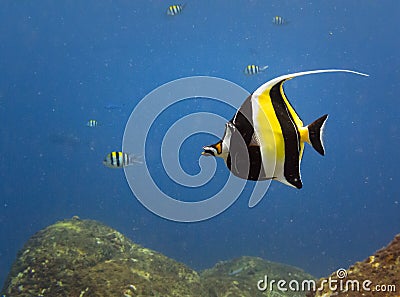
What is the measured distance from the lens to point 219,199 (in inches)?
113

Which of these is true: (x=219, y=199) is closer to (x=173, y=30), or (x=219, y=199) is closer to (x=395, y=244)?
(x=395, y=244)

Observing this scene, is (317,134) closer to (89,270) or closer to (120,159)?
(89,270)

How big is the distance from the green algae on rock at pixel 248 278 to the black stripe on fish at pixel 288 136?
4800 mm

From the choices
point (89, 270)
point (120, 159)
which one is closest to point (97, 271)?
point (89, 270)

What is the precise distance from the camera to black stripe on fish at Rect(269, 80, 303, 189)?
1441 millimetres

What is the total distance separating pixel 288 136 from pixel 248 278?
21.9 ft

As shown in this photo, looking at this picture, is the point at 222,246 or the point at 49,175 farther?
the point at 49,175

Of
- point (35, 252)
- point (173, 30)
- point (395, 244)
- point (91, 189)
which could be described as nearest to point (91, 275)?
point (35, 252)

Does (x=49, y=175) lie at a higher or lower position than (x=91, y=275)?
higher

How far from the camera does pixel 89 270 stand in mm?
5066

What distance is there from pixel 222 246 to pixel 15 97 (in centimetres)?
3203

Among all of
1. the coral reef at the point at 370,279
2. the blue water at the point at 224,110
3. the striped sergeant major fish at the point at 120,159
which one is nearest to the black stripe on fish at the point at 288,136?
the coral reef at the point at 370,279

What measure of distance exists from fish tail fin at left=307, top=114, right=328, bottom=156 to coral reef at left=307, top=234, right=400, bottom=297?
1.47 metres

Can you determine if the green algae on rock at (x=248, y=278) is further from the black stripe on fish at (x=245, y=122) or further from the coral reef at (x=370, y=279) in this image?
the black stripe on fish at (x=245, y=122)
